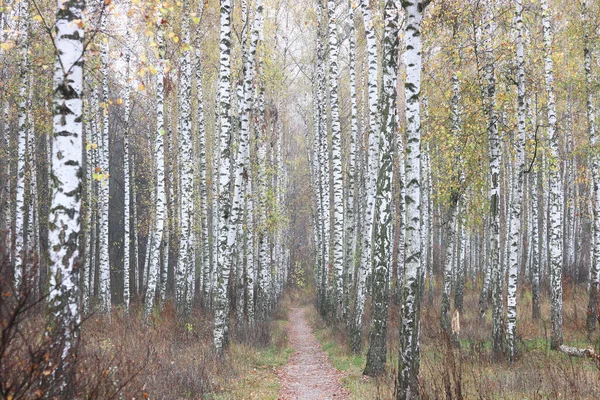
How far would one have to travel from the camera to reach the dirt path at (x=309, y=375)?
26.4ft

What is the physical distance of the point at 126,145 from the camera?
52.5 feet

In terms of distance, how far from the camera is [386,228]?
28.1 ft

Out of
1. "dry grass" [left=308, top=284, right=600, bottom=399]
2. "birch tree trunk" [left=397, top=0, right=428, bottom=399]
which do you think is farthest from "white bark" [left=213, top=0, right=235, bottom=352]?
"birch tree trunk" [left=397, top=0, right=428, bottom=399]

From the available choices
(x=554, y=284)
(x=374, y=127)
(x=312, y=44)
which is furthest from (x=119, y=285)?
(x=554, y=284)

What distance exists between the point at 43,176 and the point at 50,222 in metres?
21.3

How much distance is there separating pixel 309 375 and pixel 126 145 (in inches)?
434

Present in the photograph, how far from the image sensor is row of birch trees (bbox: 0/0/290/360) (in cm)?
463

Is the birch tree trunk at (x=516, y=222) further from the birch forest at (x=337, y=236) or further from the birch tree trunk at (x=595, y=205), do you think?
the birch tree trunk at (x=595, y=205)

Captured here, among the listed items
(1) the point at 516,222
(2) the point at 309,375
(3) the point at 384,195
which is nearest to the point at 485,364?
(1) the point at 516,222

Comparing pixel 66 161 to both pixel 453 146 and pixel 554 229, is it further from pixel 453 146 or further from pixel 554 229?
pixel 554 229

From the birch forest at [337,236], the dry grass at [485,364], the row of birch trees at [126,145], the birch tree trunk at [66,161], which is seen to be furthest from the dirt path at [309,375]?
the birch tree trunk at [66,161]

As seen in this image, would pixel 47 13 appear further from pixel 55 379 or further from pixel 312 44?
pixel 55 379

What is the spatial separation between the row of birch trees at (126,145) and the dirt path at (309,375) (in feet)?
5.56

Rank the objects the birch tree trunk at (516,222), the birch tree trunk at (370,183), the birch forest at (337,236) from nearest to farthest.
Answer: the birch forest at (337,236)
the birch tree trunk at (516,222)
the birch tree trunk at (370,183)
